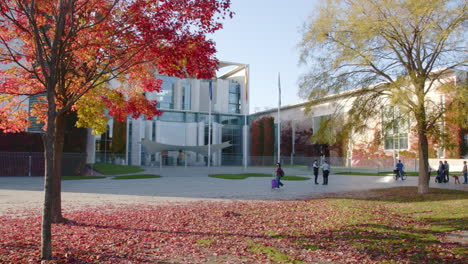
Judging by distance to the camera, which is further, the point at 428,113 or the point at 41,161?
the point at 41,161

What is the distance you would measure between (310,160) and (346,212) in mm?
35575

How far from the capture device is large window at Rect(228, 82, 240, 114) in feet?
200

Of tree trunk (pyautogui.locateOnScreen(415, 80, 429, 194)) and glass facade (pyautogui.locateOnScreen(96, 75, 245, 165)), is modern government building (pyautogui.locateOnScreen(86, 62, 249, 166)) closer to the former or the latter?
glass facade (pyautogui.locateOnScreen(96, 75, 245, 165))

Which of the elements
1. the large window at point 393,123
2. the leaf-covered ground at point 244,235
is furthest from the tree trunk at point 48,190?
the large window at point 393,123

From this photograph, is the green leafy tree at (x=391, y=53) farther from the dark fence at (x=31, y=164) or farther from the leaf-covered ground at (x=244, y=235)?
the dark fence at (x=31, y=164)

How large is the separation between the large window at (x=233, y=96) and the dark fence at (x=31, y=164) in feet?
111

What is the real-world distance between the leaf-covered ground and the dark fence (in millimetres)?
19486

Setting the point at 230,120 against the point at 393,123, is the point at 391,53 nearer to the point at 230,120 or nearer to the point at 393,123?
the point at 393,123

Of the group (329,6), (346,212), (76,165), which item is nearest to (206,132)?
(76,165)

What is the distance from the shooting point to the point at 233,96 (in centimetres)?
6106

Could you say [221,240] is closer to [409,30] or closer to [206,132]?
[409,30]

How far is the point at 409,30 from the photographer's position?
15312 mm

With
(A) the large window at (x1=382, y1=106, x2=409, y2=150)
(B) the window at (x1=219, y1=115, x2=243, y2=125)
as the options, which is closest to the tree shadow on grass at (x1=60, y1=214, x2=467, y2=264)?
(A) the large window at (x1=382, y1=106, x2=409, y2=150)

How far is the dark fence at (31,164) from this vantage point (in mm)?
27031
